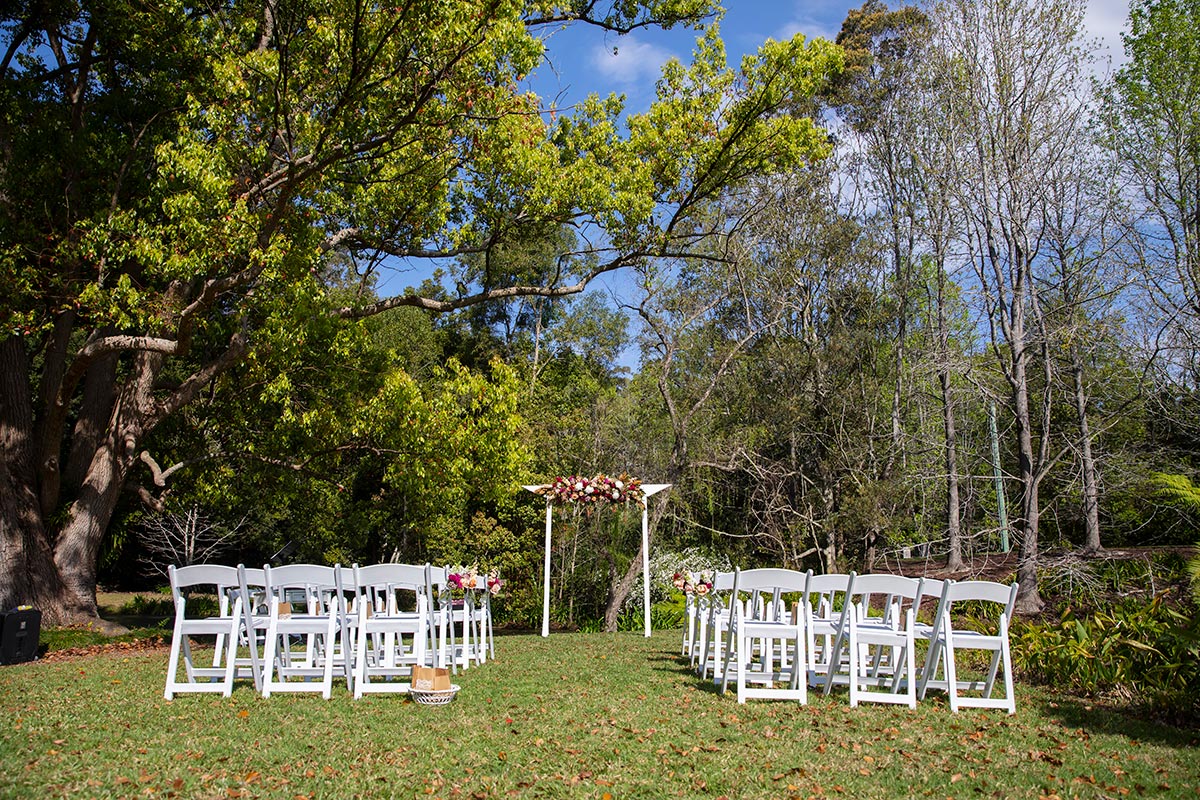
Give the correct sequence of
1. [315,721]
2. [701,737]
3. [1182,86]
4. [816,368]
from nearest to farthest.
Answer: [701,737]
[315,721]
[1182,86]
[816,368]

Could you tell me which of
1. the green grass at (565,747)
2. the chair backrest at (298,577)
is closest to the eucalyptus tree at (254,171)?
the chair backrest at (298,577)

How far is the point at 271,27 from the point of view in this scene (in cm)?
1178

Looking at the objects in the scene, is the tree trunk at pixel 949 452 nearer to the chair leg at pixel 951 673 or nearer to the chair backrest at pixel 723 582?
the chair backrest at pixel 723 582

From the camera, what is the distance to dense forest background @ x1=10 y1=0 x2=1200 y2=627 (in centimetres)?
1220

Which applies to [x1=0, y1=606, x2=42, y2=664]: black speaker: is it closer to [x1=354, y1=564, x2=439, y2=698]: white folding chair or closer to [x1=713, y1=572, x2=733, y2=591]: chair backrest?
[x1=354, y1=564, x2=439, y2=698]: white folding chair

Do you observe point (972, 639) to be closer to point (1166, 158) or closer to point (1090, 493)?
point (1090, 493)

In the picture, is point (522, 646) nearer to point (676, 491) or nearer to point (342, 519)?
point (342, 519)

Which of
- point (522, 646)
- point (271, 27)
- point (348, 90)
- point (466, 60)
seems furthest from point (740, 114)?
point (522, 646)

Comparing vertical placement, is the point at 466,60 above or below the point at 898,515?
above

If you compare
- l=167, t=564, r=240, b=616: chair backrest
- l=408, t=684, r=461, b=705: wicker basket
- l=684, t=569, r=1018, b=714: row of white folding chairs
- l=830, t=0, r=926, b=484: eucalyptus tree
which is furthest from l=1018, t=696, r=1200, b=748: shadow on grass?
l=830, t=0, r=926, b=484: eucalyptus tree

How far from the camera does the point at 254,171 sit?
420 inches

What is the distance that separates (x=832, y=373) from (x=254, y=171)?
47.7 ft

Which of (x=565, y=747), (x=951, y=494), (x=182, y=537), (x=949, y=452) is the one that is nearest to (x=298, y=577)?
(x=565, y=747)

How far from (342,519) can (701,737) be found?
42.3ft
